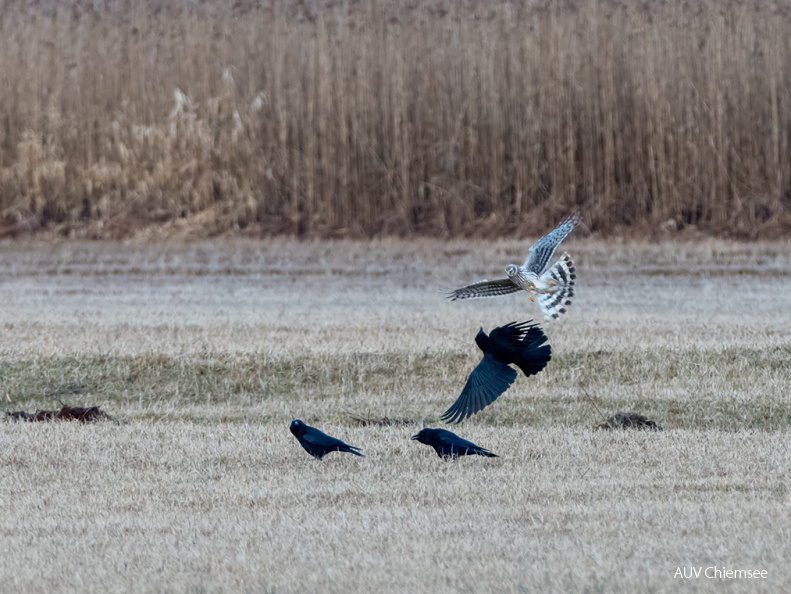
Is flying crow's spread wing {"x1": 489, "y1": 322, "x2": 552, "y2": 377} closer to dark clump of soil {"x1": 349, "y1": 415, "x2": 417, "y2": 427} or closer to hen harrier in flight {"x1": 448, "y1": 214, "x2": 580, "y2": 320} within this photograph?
hen harrier in flight {"x1": 448, "y1": 214, "x2": 580, "y2": 320}

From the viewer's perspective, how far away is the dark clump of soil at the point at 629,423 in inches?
317

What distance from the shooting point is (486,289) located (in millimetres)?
6320

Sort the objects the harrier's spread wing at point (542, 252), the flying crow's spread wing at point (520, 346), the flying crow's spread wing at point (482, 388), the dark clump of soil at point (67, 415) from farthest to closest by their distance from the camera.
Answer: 1. the dark clump of soil at point (67, 415)
2. the flying crow's spread wing at point (520, 346)
3. the flying crow's spread wing at point (482, 388)
4. the harrier's spread wing at point (542, 252)

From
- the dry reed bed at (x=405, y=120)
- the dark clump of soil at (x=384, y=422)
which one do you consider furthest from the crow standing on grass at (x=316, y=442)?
the dry reed bed at (x=405, y=120)

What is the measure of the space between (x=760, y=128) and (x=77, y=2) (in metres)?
13.6

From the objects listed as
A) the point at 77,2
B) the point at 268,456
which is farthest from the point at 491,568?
the point at 77,2

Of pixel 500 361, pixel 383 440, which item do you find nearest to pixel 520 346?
pixel 500 361

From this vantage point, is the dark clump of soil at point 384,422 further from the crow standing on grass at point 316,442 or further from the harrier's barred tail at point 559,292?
the harrier's barred tail at point 559,292

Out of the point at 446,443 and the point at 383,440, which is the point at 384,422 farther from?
the point at 446,443

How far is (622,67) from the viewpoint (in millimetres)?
21578

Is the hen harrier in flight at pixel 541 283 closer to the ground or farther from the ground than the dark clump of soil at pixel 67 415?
farther from the ground

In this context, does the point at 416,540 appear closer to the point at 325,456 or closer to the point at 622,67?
the point at 325,456

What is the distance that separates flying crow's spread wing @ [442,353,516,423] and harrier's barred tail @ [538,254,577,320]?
744 millimetres

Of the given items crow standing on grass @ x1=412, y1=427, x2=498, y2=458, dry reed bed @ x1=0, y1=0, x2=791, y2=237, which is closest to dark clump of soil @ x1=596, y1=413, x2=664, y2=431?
crow standing on grass @ x1=412, y1=427, x2=498, y2=458
